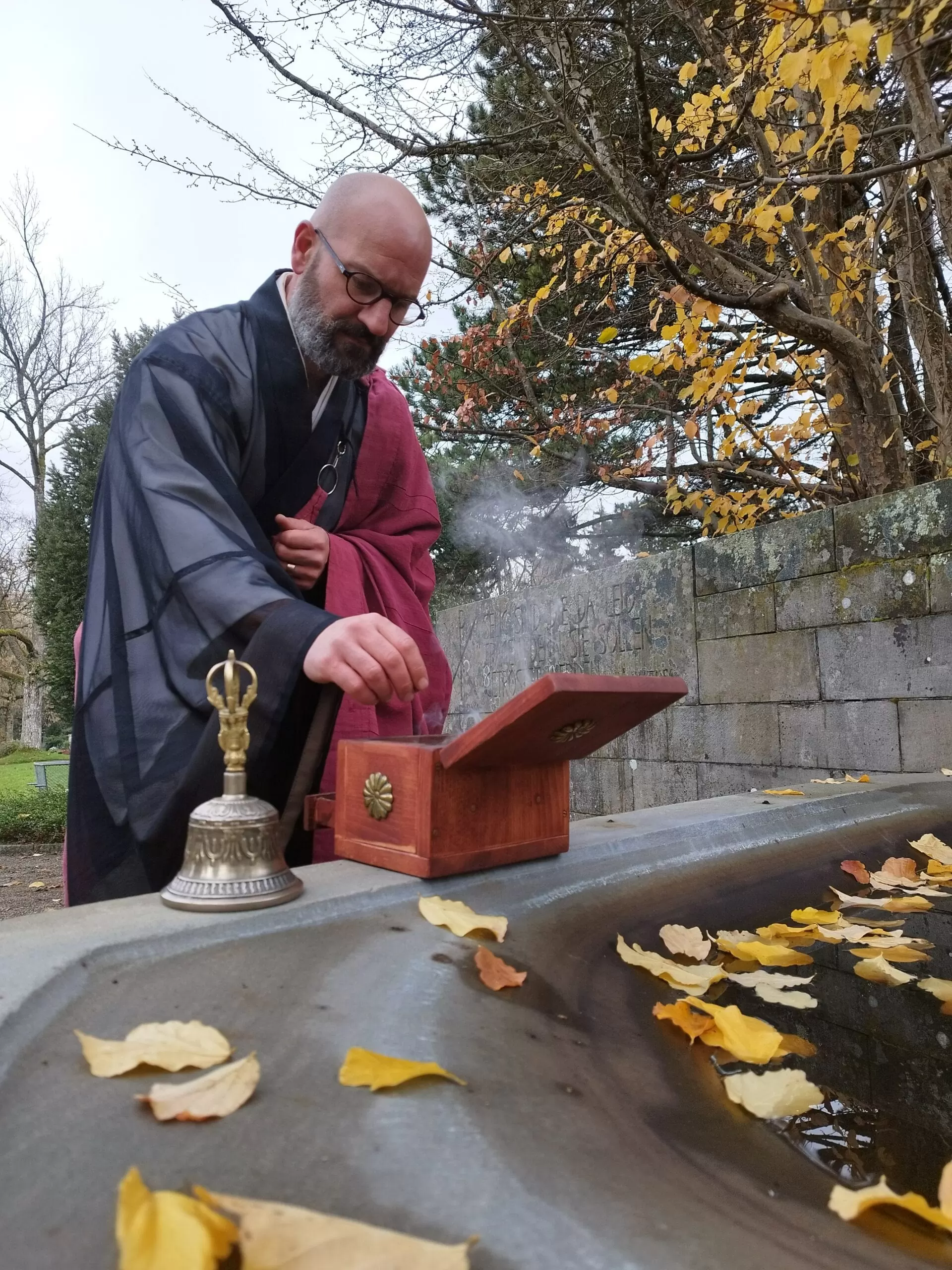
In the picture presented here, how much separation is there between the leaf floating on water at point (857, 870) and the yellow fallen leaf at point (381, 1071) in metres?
1.19

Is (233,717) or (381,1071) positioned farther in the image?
(233,717)

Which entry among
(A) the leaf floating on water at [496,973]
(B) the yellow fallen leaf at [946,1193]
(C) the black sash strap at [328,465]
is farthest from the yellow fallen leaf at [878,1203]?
(C) the black sash strap at [328,465]

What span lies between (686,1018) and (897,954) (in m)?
0.45

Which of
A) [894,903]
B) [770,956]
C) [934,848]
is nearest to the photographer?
[770,956]

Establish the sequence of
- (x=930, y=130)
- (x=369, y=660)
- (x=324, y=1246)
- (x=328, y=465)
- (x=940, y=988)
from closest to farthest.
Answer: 1. (x=324, y=1246)
2. (x=940, y=988)
3. (x=369, y=660)
4. (x=328, y=465)
5. (x=930, y=130)

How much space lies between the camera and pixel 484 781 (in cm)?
137

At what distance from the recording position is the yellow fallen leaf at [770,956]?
1188 mm

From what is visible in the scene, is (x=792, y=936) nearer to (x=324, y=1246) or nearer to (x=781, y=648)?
(x=324, y=1246)

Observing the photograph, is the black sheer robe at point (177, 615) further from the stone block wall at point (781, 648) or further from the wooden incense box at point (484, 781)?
the stone block wall at point (781, 648)

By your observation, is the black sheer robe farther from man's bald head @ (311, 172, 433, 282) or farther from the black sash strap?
man's bald head @ (311, 172, 433, 282)

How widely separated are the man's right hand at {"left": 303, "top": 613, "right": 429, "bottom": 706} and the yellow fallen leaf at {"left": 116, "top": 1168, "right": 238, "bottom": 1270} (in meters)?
0.87

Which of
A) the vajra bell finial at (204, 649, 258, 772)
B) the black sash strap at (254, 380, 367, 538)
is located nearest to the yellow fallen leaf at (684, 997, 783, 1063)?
the vajra bell finial at (204, 649, 258, 772)

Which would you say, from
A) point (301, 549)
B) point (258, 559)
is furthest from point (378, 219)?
point (258, 559)

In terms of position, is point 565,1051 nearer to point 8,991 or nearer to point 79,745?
point 8,991
